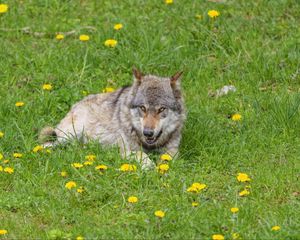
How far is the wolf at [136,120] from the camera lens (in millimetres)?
8258

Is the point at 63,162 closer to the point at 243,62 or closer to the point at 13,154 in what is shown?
the point at 13,154

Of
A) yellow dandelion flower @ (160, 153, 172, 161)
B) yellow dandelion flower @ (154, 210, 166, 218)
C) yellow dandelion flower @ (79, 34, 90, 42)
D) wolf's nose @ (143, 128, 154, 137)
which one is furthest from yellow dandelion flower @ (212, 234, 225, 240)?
yellow dandelion flower @ (79, 34, 90, 42)

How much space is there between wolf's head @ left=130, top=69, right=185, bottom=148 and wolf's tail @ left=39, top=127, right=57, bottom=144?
36.0 inches

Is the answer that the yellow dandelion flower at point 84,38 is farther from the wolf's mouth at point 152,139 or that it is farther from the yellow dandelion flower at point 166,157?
the yellow dandelion flower at point 166,157

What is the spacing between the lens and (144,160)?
26.4 feet

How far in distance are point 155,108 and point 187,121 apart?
2.49 ft

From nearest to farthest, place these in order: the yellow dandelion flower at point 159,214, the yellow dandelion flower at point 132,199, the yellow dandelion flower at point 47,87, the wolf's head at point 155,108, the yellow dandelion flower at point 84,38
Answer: the yellow dandelion flower at point 159,214, the yellow dandelion flower at point 132,199, the wolf's head at point 155,108, the yellow dandelion flower at point 47,87, the yellow dandelion flower at point 84,38

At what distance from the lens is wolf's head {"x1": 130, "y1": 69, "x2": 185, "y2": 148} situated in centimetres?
821

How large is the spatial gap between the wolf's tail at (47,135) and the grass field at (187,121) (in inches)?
5.2

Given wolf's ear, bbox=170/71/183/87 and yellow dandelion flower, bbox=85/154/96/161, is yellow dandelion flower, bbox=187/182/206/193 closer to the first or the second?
yellow dandelion flower, bbox=85/154/96/161

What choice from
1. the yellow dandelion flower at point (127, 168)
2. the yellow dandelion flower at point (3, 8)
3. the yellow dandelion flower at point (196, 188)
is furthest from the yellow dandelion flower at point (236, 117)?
the yellow dandelion flower at point (3, 8)

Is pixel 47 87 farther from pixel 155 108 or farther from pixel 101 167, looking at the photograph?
pixel 101 167

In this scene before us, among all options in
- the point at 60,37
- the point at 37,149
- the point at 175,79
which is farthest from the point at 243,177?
the point at 60,37

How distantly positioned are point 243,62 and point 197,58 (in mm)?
577
